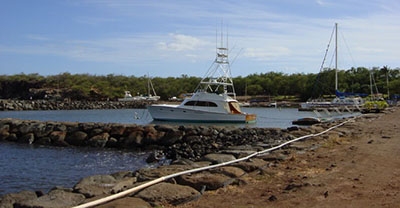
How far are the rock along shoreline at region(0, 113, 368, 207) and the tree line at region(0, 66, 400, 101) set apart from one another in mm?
80329

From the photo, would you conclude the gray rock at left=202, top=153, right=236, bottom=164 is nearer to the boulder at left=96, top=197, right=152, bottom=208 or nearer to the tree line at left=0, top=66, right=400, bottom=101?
the boulder at left=96, top=197, right=152, bottom=208

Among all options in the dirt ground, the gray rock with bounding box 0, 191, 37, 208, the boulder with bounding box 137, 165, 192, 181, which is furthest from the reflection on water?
the dirt ground

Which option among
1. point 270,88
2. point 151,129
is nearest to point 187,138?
point 151,129

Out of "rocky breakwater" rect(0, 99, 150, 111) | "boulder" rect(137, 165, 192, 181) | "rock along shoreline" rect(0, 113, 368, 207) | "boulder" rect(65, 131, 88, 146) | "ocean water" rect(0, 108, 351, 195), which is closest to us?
"rock along shoreline" rect(0, 113, 368, 207)

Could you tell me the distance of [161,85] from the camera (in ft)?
408

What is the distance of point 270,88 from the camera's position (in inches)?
4948

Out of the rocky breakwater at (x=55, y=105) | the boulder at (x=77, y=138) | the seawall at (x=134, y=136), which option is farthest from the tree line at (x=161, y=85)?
the boulder at (x=77, y=138)

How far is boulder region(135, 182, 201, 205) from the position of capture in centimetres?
668

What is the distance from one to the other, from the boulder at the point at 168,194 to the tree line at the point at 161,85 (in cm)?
9441

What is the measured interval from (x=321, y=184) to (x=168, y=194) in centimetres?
268

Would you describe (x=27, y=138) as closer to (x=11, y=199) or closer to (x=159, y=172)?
(x=159, y=172)

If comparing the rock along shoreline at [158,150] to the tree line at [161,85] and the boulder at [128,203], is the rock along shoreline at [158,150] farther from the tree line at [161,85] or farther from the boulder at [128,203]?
the tree line at [161,85]

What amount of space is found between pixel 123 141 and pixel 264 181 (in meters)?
14.7

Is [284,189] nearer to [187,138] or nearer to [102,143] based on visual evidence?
[187,138]
